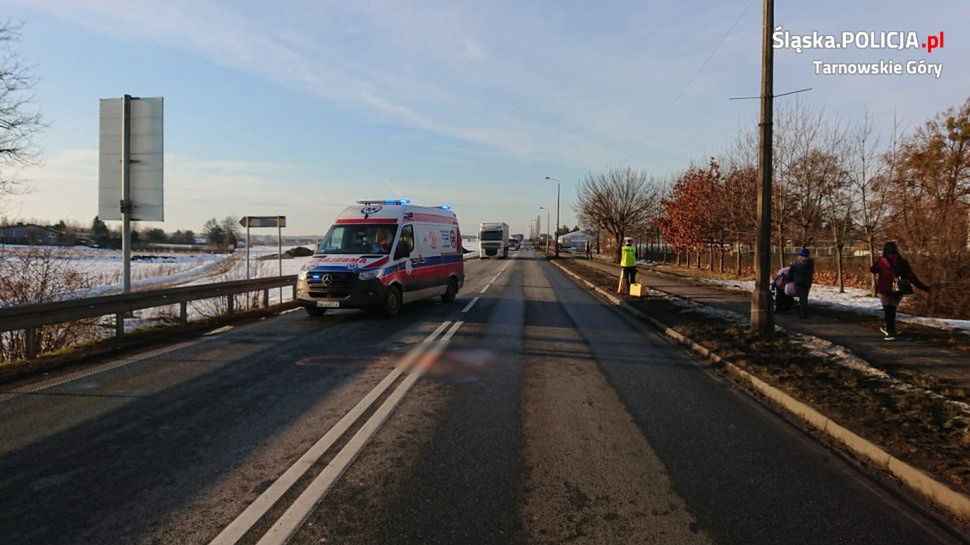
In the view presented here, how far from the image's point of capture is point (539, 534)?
3.30 meters

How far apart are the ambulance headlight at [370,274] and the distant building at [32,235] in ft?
19.5

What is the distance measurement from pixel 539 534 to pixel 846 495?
2248 mm

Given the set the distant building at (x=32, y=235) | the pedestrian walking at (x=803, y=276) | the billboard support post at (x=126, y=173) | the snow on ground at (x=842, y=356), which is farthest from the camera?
the pedestrian walking at (x=803, y=276)

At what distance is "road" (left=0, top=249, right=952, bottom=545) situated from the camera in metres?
3.38

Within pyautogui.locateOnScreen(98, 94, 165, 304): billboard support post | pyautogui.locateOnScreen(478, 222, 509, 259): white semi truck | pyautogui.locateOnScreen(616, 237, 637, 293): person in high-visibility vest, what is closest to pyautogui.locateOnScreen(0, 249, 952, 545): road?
pyautogui.locateOnScreen(98, 94, 165, 304): billboard support post

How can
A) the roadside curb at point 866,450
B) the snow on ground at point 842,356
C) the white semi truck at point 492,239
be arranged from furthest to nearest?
the white semi truck at point 492,239 → the snow on ground at point 842,356 → the roadside curb at point 866,450

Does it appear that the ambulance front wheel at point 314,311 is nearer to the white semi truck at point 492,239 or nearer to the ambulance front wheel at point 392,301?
the ambulance front wheel at point 392,301

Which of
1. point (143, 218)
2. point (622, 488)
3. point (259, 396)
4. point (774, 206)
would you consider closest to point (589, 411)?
point (622, 488)

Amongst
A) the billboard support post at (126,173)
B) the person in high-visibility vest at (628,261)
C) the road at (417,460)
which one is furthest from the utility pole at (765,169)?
the billboard support post at (126,173)

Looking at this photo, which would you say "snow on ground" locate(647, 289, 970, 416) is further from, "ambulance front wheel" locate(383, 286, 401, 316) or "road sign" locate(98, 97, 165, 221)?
"road sign" locate(98, 97, 165, 221)

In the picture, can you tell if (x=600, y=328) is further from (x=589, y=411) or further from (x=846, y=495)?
(x=846, y=495)

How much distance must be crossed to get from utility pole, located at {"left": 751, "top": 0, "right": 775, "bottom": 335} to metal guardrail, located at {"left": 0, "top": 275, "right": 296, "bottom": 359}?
10861 mm

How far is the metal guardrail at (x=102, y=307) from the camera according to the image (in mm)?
7992

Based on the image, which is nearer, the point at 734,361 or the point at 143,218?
the point at 734,361
